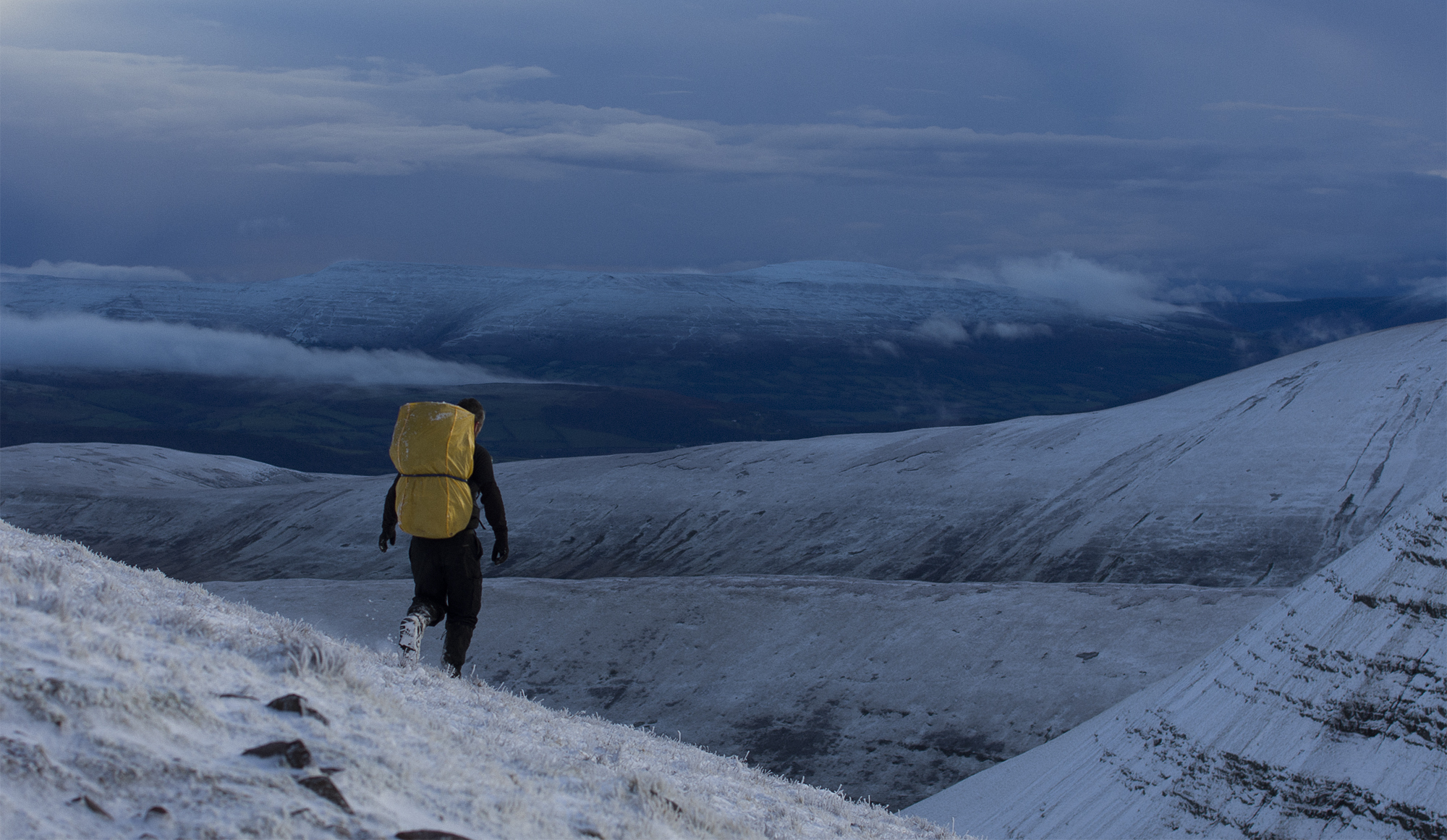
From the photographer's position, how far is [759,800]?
6828 millimetres

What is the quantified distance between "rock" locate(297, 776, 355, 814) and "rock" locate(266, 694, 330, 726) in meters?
0.64

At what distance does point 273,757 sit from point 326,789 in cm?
29

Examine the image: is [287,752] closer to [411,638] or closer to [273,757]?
[273,757]

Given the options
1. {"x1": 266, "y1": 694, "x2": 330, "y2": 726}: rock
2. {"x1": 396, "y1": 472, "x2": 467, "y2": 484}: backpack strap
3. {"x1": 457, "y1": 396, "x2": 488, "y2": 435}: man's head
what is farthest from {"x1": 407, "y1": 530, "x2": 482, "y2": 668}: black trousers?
{"x1": 266, "y1": 694, "x2": 330, "y2": 726}: rock

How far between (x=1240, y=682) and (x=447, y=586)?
258 inches

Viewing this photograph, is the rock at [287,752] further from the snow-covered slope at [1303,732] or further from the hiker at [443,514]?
the snow-covered slope at [1303,732]

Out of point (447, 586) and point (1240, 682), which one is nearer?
point (447, 586)

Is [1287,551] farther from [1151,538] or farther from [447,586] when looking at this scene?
[447,586]

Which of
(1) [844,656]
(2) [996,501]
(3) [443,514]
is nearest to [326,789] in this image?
(3) [443,514]

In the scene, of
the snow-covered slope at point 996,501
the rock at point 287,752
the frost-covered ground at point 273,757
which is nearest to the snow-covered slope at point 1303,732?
the frost-covered ground at point 273,757

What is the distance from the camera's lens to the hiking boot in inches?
318

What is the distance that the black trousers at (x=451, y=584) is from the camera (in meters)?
8.55

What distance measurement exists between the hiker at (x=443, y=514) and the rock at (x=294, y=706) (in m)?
2.78

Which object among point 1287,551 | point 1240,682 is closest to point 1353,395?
point 1287,551
